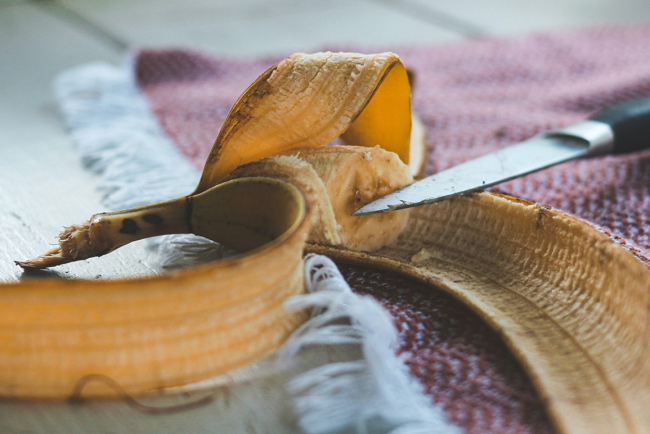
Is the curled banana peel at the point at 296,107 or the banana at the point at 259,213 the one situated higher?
the curled banana peel at the point at 296,107

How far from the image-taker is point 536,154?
1.50ft

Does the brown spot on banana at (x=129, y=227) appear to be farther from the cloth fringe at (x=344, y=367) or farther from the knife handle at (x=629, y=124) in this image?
the knife handle at (x=629, y=124)

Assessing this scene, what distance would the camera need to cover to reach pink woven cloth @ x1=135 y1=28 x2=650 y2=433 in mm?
286

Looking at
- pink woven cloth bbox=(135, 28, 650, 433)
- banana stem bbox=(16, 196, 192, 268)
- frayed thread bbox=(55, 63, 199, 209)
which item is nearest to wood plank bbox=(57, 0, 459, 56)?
pink woven cloth bbox=(135, 28, 650, 433)

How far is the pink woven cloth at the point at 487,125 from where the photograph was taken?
→ 0.94 ft

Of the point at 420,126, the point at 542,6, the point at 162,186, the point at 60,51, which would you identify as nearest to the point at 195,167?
the point at 162,186

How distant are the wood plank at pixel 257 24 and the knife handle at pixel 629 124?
46 cm

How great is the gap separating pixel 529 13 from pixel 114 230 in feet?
2.96

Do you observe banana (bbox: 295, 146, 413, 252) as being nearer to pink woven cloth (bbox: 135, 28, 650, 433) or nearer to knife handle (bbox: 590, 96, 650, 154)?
pink woven cloth (bbox: 135, 28, 650, 433)

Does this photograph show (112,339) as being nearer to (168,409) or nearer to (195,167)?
(168,409)

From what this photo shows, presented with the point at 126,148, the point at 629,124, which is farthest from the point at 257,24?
the point at 629,124

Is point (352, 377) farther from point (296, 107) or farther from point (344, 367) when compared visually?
point (296, 107)

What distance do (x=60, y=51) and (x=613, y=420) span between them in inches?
31.8

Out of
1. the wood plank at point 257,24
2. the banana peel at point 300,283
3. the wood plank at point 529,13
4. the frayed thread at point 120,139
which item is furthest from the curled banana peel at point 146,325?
the wood plank at point 529,13
